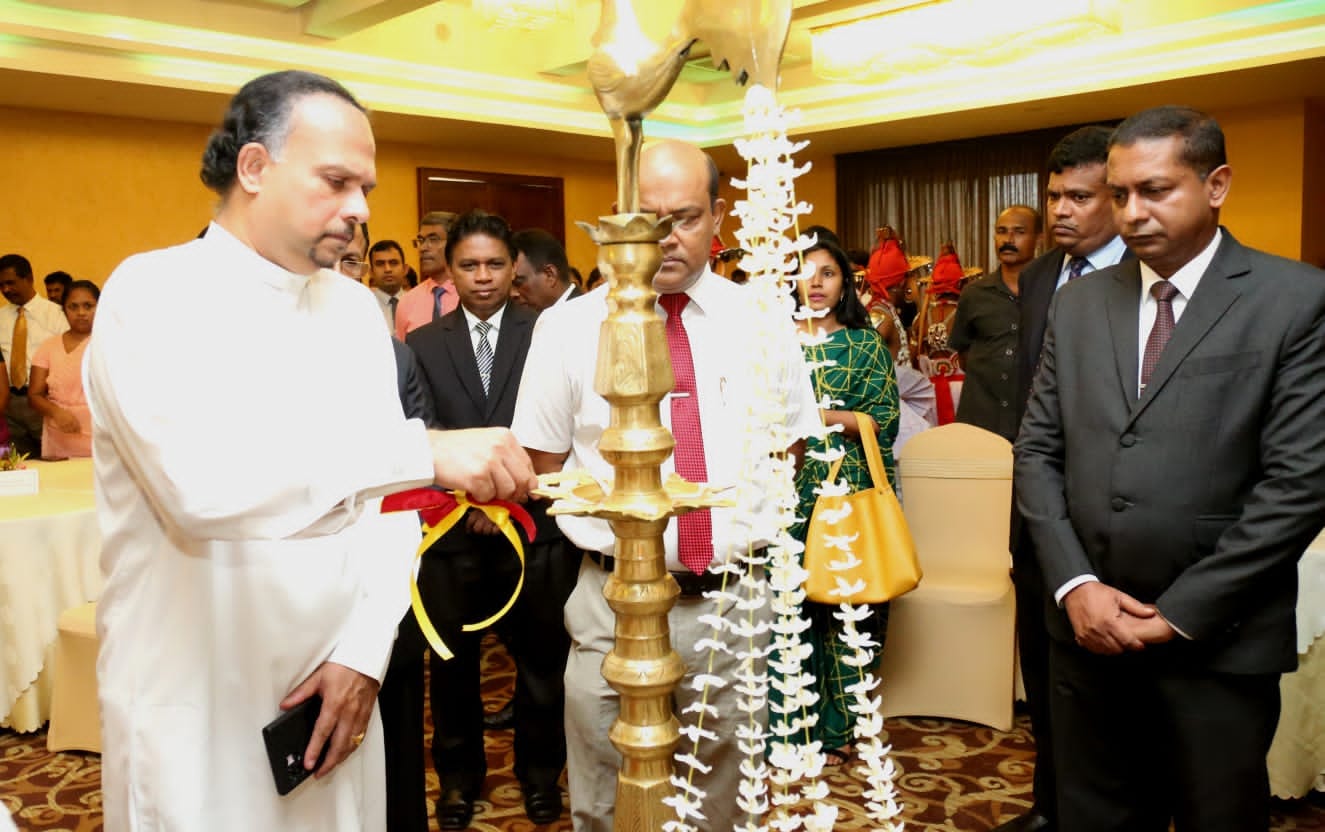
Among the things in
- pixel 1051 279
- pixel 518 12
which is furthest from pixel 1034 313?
pixel 518 12

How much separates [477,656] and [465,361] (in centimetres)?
91

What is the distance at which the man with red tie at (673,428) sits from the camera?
6.10 ft

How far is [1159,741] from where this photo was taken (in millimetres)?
2016

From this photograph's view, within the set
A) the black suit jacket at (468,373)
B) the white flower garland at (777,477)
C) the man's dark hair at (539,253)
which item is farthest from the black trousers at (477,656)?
the white flower garland at (777,477)

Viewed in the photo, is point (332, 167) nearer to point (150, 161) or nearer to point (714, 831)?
point (714, 831)

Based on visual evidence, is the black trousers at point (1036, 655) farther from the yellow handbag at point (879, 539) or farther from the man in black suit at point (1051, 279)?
the yellow handbag at point (879, 539)

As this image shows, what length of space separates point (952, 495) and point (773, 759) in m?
3.42

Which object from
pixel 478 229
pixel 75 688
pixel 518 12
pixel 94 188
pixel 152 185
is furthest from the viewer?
pixel 152 185

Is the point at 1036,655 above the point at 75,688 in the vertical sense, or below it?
above

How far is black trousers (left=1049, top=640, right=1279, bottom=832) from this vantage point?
1.90 metres

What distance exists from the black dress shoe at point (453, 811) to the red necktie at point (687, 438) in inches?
62.9

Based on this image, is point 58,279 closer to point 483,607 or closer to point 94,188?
point 94,188

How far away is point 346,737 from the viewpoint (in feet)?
5.18

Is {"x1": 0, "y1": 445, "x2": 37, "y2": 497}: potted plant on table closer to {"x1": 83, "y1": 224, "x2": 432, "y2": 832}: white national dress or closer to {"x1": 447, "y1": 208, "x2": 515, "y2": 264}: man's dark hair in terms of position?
{"x1": 447, "y1": 208, "x2": 515, "y2": 264}: man's dark hair
